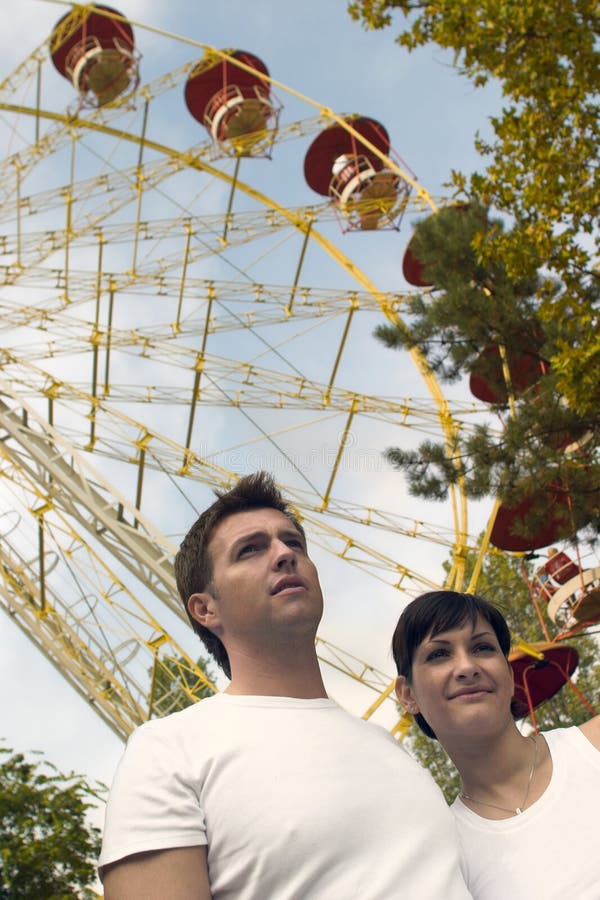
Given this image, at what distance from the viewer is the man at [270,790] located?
1.58 meters

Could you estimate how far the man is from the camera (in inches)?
62.2

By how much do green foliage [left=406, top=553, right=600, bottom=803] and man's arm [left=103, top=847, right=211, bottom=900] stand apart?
18979 millimetres

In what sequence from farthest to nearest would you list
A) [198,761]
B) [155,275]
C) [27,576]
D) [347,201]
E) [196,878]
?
[347,201] → [155,275] → [27,576] → [198,761] → [196,878]

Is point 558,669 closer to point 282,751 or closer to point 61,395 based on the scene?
point 61,395

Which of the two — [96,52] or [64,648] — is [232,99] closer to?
[96,52]

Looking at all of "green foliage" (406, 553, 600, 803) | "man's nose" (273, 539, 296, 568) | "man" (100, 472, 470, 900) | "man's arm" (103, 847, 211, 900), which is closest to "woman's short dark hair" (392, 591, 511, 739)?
"man" (100, 472, 470, 900)

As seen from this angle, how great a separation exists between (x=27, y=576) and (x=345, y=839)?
1073 cm

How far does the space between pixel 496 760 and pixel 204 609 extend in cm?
80

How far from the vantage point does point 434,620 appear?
2.39 m

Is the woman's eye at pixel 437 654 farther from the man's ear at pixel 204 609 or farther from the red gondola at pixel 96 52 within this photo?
the red gondola at pixel 96 52

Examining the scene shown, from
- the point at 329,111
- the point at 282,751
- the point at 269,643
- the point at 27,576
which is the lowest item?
the point at 282,751

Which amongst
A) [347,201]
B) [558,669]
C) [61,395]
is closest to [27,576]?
[61,395]

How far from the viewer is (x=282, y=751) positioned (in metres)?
1.74

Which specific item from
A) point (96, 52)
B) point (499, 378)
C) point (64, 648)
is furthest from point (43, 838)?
point (96, 52)
